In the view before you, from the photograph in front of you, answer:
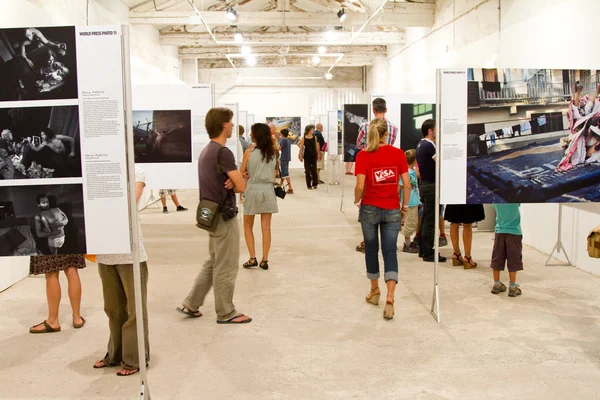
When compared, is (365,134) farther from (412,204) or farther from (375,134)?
(375,134)

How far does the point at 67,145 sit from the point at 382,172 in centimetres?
244

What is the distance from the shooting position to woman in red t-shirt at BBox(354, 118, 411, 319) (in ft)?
15.8

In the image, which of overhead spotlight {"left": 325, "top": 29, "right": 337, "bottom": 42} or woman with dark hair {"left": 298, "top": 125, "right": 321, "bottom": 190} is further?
overhead spotlight {"left": 325, "top": 29, "right": 337, "bottom": 42}

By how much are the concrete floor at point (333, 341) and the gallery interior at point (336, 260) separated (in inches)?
0.7

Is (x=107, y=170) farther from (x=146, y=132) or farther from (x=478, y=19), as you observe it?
(x=478, y=19)

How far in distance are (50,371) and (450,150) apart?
123 inches

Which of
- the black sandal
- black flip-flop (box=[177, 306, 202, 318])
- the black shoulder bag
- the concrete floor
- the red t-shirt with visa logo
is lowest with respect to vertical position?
the concrete floor

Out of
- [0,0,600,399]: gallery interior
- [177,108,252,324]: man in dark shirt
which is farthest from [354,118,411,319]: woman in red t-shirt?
[177,108,252,324]: man in dark shirt

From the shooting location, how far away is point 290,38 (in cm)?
1797

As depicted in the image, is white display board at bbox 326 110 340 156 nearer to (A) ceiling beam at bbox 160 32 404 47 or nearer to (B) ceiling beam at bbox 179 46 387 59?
(A) ceiling beam at bbox 160 32 404 47

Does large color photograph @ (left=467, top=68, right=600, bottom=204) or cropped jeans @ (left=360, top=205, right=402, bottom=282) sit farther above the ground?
large color photograph @ (left=467, top=68, right=600, bottom=204)

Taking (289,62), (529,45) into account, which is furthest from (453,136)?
(289,62)

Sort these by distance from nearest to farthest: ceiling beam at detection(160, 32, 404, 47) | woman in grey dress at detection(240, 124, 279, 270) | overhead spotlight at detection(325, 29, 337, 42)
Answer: woman in grey dress at detection(240, 124, 279, 270), overhead spotlight at detection(325, 29, 337, 42), ceiling beam at detection(160, 32, 404, 47)

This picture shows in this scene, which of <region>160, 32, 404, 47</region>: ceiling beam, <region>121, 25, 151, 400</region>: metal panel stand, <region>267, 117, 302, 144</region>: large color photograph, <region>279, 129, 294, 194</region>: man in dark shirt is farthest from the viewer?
<region>267, 117, 302, 144</region>: large color photograph
